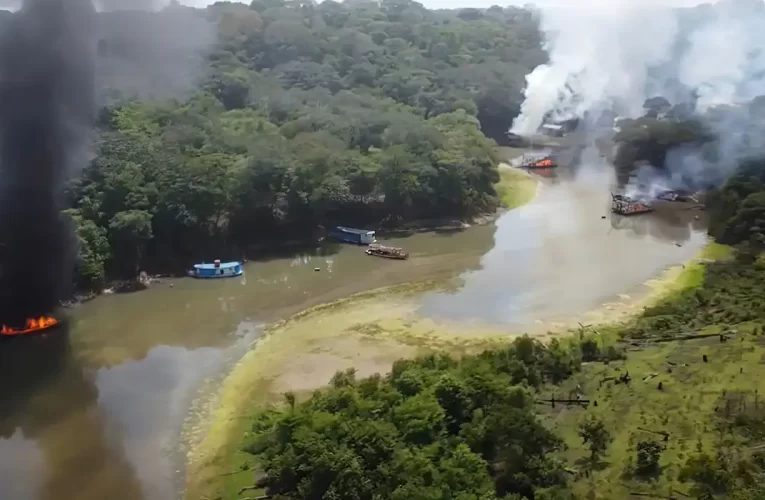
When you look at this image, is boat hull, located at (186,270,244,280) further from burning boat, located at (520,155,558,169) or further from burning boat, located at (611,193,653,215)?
burning boat, located at (520,155,558,169)

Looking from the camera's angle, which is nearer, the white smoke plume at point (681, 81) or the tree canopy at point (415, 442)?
the tree canopy at point (415, 442)

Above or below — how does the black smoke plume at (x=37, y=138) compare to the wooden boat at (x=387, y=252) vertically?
above

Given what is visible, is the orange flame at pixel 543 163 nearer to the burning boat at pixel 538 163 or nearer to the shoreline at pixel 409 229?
the burning boat at pixel 538 163

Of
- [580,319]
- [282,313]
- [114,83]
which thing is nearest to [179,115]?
[114,83]

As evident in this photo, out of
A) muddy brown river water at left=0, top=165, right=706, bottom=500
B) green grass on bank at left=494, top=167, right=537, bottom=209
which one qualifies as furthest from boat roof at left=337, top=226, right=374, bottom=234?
green grass on bank at left=494, top=167, right=537, bottom=209

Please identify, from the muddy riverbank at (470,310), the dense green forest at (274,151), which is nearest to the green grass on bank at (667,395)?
the muddy riverbank at (470,310)

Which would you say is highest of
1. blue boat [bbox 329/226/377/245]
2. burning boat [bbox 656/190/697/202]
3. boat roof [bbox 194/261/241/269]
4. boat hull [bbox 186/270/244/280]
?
burning boat [bbox 656/190/697/202]
